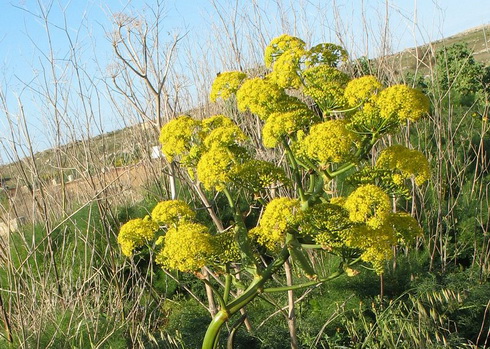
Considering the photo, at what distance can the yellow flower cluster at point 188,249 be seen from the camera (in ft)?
5.73

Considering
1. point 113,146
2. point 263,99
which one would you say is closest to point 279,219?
point 263,99

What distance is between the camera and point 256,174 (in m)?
1.82

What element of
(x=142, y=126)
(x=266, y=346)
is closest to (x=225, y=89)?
(x=266, y=346)

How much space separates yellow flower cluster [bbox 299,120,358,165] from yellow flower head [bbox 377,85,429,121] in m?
0.13

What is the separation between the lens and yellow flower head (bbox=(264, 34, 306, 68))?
6.33 feet

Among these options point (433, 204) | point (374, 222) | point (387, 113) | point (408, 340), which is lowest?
point (408, 340)

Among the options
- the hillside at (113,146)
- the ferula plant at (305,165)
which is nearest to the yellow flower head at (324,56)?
the ferula plant at (305,165)

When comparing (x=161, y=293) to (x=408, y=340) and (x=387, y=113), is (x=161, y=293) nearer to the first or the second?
(x=408, y=340)

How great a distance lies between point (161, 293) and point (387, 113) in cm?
281

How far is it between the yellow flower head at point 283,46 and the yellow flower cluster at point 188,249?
648 mm

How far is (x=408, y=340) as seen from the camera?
111 inches

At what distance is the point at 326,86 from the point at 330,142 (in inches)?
10.9

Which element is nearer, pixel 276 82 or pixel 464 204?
pixel 276 82

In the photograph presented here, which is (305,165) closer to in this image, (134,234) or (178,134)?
(178,134)
